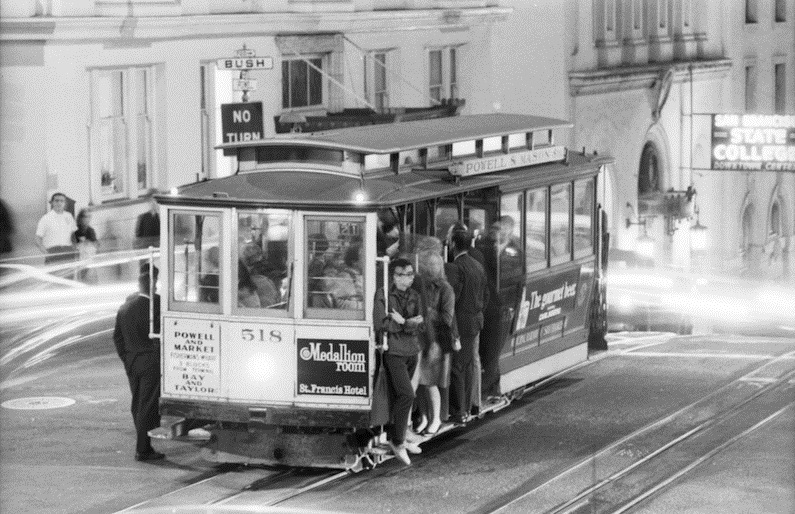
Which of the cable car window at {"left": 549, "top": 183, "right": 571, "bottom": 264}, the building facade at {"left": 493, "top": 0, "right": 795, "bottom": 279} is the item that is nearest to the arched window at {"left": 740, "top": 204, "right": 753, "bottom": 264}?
the building facade at {"left": 493, "top": 0, "right": 795, "bottom": 279}

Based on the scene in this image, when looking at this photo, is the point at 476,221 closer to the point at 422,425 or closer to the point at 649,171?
the point at 422,425

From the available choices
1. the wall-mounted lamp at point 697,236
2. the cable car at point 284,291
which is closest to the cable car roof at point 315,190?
the cable car at point 284,291

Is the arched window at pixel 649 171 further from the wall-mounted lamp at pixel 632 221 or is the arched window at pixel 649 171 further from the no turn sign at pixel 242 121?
the no turn sign at pixel 242 121

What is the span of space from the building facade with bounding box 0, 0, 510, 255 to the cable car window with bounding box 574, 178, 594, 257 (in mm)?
5384

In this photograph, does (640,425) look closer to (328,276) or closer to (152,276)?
(328,276)

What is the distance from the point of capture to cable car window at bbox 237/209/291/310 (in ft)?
43.8

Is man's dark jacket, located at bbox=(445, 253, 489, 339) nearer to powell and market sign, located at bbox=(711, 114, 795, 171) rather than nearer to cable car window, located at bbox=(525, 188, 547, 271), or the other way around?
cable car window, located at bbox=(525, 188, 547, 271)

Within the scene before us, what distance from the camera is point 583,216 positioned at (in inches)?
675

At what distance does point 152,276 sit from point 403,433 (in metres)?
2.37

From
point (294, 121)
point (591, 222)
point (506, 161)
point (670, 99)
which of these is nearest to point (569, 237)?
point (591, 222)

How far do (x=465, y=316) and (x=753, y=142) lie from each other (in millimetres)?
26485

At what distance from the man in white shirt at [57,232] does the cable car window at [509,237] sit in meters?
7.50

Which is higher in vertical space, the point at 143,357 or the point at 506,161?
the point at 506,161

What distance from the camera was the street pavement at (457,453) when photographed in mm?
12602
